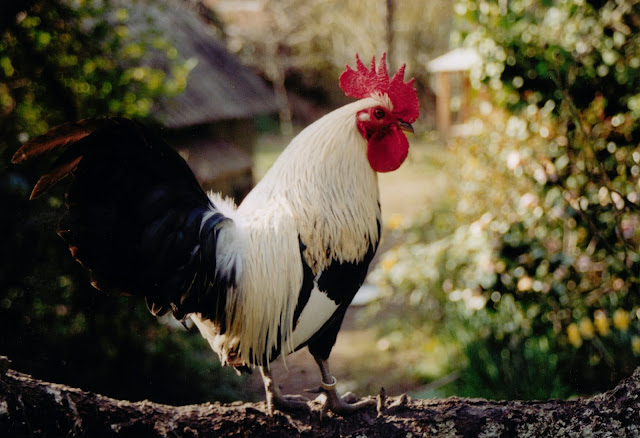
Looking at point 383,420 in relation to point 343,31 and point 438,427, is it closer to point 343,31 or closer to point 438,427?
point 438,427

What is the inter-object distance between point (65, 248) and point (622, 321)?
4010 millimetres

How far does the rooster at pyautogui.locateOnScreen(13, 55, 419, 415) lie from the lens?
197cm

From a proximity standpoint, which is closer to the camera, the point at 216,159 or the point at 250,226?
the point at 250,226

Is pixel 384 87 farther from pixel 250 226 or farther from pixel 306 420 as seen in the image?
pixel 306 420

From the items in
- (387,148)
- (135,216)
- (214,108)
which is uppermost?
(214,108)

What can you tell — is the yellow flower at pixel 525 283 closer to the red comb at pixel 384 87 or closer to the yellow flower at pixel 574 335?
the yellow flower at pixel 574 335

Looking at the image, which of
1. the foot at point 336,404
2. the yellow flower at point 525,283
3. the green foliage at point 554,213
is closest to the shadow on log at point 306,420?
the foot at point 336,404

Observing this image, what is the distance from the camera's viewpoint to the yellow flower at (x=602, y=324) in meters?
3.90

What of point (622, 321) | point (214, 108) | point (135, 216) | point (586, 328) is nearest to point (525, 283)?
point (586, 328)

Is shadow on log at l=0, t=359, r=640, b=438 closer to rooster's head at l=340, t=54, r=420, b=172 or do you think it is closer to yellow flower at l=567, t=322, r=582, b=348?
rooster's head at l=340, t=54, r=420, b=172

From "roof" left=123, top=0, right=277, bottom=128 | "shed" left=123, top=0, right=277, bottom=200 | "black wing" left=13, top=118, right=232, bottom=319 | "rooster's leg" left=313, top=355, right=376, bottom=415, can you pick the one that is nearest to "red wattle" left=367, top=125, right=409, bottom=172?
"black wing" left=13, top=118, right=232, bottom=319

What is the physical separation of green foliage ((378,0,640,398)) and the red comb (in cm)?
116

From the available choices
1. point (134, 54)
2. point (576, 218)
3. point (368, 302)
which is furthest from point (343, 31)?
point (576, 218)

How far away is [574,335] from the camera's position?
405 cm
